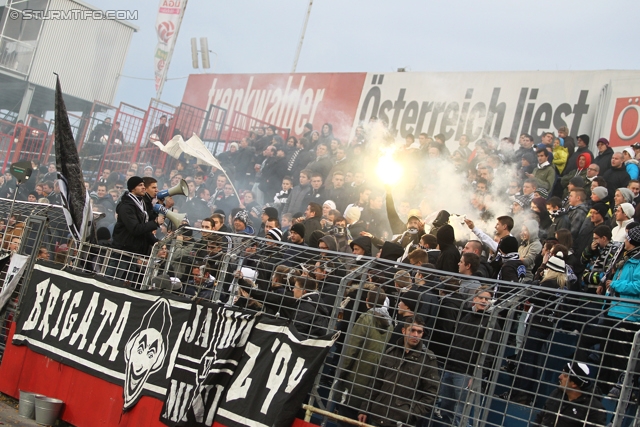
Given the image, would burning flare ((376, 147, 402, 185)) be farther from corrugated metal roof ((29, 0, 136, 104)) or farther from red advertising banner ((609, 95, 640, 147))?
corrugated metal roof ((29, 0, 136, 104))

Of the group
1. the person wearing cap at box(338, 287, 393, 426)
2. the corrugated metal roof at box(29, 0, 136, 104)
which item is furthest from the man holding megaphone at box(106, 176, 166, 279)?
the corrugated metal roof at box(29, 0, 136, 104)

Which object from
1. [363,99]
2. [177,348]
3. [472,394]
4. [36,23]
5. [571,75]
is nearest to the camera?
[472,394]

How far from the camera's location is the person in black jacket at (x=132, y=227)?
351 inches

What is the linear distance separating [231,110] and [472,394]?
1682 cm

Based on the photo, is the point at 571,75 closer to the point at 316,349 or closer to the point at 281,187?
the point at 281,187

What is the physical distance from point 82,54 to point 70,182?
26.2 meters

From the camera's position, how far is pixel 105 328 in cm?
818

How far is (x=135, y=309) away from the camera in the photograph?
796cm

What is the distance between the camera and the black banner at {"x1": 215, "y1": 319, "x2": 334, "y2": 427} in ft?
20.1

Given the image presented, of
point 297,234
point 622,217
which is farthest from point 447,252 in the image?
point 622,217

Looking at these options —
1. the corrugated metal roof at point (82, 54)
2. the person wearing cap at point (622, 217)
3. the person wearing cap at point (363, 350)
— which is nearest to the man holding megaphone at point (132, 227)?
the person wearing cap at point (363, 350)

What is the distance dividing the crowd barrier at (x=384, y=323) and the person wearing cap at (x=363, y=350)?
0.01 metres

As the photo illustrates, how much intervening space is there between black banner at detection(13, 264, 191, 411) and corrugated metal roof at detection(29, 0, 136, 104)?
23912 millimetres

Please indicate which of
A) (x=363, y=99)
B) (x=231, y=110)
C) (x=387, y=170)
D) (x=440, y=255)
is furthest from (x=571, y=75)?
(x=231, y=110)
